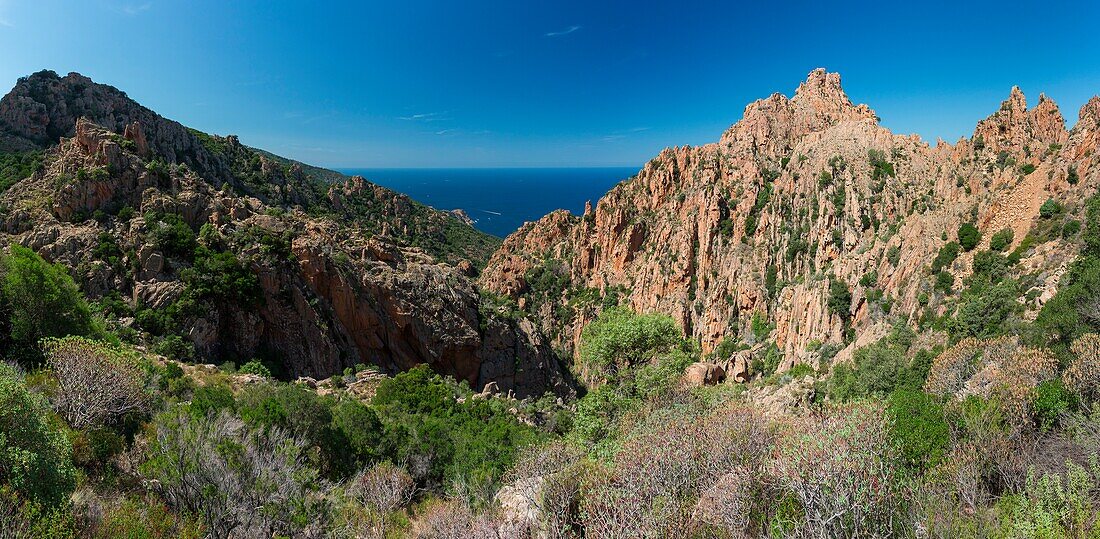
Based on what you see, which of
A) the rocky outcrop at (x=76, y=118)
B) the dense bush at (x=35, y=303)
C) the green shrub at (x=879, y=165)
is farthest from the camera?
the green shrub at (x=879, y=165)

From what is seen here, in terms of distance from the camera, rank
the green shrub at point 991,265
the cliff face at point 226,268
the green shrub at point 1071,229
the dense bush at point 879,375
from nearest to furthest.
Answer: the dense bush at point 879,375, the green shrub at point 1071,229, the green shrub at point 991,265, the cliff face at point 226,268

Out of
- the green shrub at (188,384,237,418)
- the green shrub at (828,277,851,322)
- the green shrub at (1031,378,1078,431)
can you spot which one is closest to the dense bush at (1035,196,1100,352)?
the green shrub at (1031,378,1078,431)

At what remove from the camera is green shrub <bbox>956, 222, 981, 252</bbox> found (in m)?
33.2

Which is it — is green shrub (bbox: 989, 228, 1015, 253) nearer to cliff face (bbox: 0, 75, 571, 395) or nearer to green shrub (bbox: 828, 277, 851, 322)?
green shrub (bbox: 828, 277, 851, 322)

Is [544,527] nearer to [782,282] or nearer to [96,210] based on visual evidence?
[96,210]

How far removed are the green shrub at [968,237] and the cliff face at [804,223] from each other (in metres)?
0.52

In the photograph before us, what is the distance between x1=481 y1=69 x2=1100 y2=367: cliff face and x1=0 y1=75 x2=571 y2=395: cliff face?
910 inches

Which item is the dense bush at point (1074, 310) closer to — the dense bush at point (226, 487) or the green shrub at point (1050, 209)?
the green shrub at point (1050, 209)

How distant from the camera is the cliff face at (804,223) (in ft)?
110

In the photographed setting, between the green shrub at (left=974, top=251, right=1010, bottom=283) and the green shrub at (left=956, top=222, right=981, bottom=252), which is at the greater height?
the green shrub at (left=956, top=222, right=981, bottom=252)

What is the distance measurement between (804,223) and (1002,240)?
90.1ft

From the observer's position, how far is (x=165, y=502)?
12367mm

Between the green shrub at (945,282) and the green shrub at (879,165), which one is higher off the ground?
the green shrub at (879,165)

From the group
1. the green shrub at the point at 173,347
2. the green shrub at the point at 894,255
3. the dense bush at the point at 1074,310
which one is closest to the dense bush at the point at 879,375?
the dense bush at the point at 1074,310
